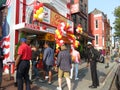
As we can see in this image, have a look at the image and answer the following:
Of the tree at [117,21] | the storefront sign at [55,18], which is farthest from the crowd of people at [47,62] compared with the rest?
the tree at [117,21]

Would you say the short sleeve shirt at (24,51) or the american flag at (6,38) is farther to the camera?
the american flag at (6,38)

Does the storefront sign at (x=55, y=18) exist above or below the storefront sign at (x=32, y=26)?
above

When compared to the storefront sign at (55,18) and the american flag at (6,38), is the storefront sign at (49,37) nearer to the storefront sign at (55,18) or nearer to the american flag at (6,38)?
the storefront sign at (55,18)

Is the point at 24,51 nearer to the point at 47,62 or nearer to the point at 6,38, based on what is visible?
the point at 47,62

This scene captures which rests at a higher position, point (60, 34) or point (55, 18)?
point (55, 18)

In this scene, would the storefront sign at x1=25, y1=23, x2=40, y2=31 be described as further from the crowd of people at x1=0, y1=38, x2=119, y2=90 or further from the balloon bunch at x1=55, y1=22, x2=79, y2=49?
the crowd of people at x1=0, y1=38, x2=119, y2=90

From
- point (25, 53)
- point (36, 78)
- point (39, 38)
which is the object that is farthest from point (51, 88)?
point (39, 38)

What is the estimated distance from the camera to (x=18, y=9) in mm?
15195

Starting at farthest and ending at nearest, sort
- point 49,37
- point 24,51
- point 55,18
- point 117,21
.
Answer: point 117,21 < point 55,18 < point 49,37 < point 24,51

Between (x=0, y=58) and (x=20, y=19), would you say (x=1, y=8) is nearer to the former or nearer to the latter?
(x=20, y=19)

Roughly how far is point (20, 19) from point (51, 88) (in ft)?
20.0

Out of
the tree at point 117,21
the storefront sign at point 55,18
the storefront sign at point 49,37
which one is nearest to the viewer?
the storefront sign at point 49,37

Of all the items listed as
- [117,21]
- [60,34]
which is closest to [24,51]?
[60,34]

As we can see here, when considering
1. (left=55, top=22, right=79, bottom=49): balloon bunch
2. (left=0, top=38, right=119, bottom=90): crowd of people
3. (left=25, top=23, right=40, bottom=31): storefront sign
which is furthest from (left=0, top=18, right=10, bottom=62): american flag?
(left=55, top=22, right=79, bottom=49): balloon bunch
